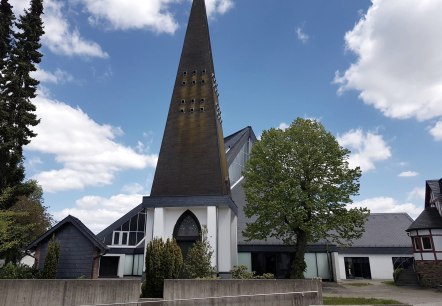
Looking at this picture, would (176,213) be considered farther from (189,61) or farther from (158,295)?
(189,61)

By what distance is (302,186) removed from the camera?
23000mm

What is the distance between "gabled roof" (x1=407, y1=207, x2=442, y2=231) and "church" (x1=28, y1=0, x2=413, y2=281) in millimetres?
5783

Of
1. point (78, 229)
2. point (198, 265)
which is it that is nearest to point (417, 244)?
point (198, 265)

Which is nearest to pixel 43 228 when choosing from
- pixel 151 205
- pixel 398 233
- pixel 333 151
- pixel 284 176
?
pixel 151 205

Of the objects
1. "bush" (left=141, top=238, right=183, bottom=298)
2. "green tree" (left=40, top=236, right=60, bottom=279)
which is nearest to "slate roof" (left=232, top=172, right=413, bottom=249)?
"bush" (left=141, top=238, right=183, bottom=298)

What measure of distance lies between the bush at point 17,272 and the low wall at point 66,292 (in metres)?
7.04

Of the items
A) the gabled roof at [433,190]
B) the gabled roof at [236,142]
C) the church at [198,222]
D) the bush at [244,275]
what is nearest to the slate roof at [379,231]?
the church at [198,222]

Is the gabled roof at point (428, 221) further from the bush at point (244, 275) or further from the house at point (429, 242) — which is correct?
the bush at point (244, 275)

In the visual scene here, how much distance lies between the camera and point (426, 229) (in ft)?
85.8

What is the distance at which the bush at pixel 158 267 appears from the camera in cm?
1404

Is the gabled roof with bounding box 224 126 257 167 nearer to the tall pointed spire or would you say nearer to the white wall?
the tall pointed spire

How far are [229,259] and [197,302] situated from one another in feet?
38.7

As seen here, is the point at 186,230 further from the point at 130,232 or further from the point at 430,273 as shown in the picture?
the point at 430,273

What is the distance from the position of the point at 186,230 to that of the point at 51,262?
10.4 metres
